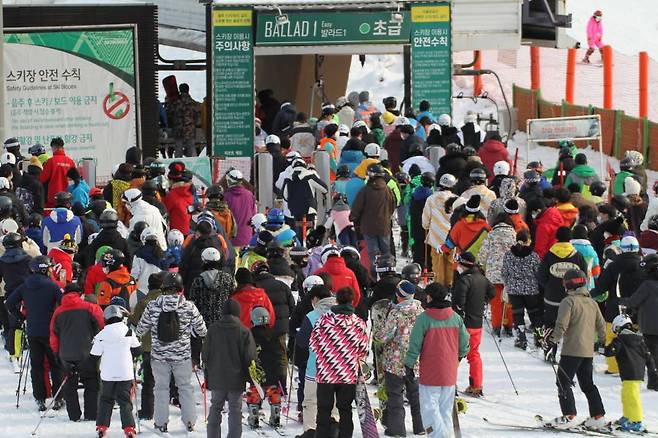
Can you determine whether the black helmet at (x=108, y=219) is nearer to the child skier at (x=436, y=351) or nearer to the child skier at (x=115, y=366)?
the child skier at (x=115, y=366)

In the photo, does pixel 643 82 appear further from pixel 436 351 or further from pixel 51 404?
pixel 436 351

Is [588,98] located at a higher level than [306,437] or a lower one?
higher

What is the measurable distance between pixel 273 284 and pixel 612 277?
378 centimetres

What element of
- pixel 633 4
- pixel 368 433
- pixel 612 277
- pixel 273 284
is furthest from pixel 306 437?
pixel 633 4

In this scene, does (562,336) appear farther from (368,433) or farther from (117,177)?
(117,177)

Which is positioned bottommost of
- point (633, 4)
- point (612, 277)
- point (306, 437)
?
point (306, 437)

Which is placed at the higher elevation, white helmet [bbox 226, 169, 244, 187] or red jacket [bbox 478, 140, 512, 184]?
red jacket [bbox 478, 140, 512, 184]

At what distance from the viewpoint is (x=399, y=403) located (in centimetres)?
1529

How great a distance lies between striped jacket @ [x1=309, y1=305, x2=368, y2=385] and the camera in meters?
14.4

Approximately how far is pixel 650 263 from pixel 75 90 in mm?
11251

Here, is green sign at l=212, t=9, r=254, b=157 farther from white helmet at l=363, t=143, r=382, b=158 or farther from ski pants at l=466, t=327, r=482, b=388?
ski pants at l=466, t=327, r=482, b=388

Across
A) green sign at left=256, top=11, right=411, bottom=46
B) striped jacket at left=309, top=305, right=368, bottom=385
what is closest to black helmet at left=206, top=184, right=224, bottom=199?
striped jacket at left=309, top=305, right=368, bottom=385

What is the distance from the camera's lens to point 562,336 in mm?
15836

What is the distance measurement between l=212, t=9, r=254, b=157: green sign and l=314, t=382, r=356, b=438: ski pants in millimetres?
11950
